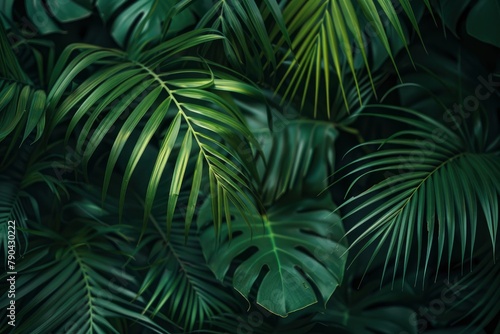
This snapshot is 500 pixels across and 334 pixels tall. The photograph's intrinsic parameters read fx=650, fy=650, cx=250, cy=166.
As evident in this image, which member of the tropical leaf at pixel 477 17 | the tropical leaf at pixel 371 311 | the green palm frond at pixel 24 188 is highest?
the tropical leaf at pixel 477 17

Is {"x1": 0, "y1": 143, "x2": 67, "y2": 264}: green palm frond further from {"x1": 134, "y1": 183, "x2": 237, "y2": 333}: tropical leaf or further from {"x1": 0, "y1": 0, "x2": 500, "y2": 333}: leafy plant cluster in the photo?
{"x1": 134, "y1": 183, "x2": 237, "y2": 333}: tropical leaf

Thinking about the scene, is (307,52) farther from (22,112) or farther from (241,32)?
(22,112)

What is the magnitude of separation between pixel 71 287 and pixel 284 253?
0.42 metres

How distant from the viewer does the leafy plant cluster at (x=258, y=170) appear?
1.21m

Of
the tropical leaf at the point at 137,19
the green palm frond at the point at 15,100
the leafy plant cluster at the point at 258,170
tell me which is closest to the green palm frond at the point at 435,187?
the leafy plant cluster at the point at 258,170

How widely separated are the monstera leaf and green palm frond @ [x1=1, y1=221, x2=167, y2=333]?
19 cm

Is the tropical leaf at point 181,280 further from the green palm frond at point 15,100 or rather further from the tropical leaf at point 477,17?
the tropical leaf at point 477,17

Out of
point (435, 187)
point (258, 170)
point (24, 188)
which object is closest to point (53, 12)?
point (24, 188)

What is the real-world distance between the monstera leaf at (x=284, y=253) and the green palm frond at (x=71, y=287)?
0.19m

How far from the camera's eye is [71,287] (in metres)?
1.26

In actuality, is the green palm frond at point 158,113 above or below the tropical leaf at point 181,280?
above

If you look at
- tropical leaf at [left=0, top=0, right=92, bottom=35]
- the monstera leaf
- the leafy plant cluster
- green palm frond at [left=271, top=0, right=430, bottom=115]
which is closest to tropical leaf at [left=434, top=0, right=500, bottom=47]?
the leafy plant cluster

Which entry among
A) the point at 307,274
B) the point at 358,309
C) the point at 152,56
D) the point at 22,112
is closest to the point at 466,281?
the point at 358,309

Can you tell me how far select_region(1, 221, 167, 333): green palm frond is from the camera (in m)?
1.23
